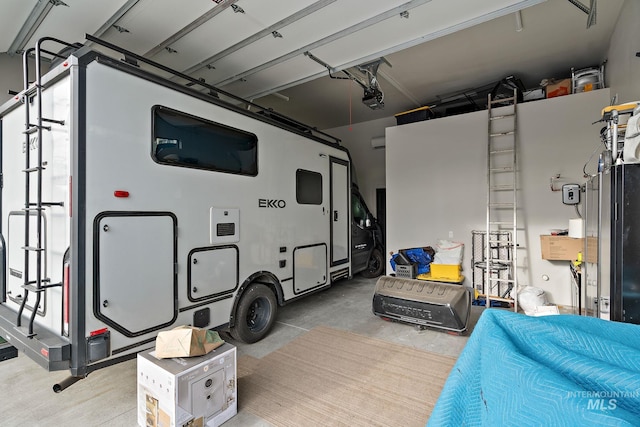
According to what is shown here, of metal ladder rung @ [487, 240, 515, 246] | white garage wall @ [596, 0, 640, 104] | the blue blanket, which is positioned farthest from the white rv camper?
white garage wall @ [596, 0, 640, 104]

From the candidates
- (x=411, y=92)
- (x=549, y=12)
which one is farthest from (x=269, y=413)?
(x=411, y=92)

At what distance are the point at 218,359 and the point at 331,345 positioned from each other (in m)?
1.45

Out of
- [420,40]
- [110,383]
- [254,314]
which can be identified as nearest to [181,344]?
[110,383]

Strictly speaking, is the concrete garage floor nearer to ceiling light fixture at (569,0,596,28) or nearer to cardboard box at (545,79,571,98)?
ceiling light fixture at (569,0,596,28)

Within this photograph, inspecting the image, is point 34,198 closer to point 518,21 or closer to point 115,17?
point 115,17

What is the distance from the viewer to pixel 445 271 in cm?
489

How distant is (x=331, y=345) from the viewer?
3.12 meters

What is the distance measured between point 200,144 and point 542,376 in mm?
2640

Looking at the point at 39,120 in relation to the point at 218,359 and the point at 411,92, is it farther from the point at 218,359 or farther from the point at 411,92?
the point at 411,92

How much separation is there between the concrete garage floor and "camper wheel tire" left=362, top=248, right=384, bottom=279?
223 cm

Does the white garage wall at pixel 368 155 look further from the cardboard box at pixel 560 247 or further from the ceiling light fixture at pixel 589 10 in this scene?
the ceiling light fixture at pixel 589 10

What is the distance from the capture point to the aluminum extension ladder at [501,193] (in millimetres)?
4562

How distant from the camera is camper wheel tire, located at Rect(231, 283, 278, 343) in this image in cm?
297

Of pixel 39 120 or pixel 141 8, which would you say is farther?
pixel 141 8
